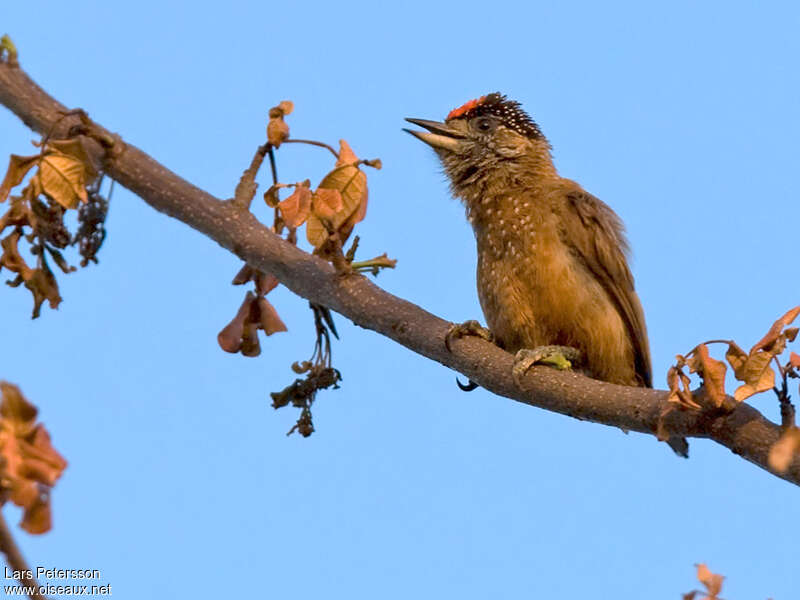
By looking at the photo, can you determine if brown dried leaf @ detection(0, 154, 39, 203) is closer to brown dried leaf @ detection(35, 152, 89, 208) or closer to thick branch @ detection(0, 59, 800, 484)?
brown dried leaf @ detection(35, 152, 89, 208)

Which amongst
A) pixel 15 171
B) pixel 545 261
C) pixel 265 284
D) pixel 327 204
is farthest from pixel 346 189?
pixel 545 261

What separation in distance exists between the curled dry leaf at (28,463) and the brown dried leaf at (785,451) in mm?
1778

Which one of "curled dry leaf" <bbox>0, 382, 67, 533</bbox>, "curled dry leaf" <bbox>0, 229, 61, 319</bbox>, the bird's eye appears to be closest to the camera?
"curled dry leaf" <bbox>0, 382, 67, 533</bbox>

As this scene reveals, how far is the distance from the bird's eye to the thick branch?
2027mm

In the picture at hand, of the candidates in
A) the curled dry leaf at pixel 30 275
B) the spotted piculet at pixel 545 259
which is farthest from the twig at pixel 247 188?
the spotted piculet at pixel 545 259

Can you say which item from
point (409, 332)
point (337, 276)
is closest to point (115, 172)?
point (337, 276)

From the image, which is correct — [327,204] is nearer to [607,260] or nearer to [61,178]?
Answer: [61,178]

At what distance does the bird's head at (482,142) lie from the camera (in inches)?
218

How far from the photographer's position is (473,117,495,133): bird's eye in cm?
571

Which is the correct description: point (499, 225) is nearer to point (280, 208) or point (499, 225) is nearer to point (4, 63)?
point (280, 208)

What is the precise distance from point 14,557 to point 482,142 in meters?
4.32

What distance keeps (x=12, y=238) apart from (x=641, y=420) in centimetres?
184

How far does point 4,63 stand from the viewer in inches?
144

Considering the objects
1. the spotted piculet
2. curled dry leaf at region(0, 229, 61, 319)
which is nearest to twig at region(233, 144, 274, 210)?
curled dry leaf at region(0, 229, 61, 319)
